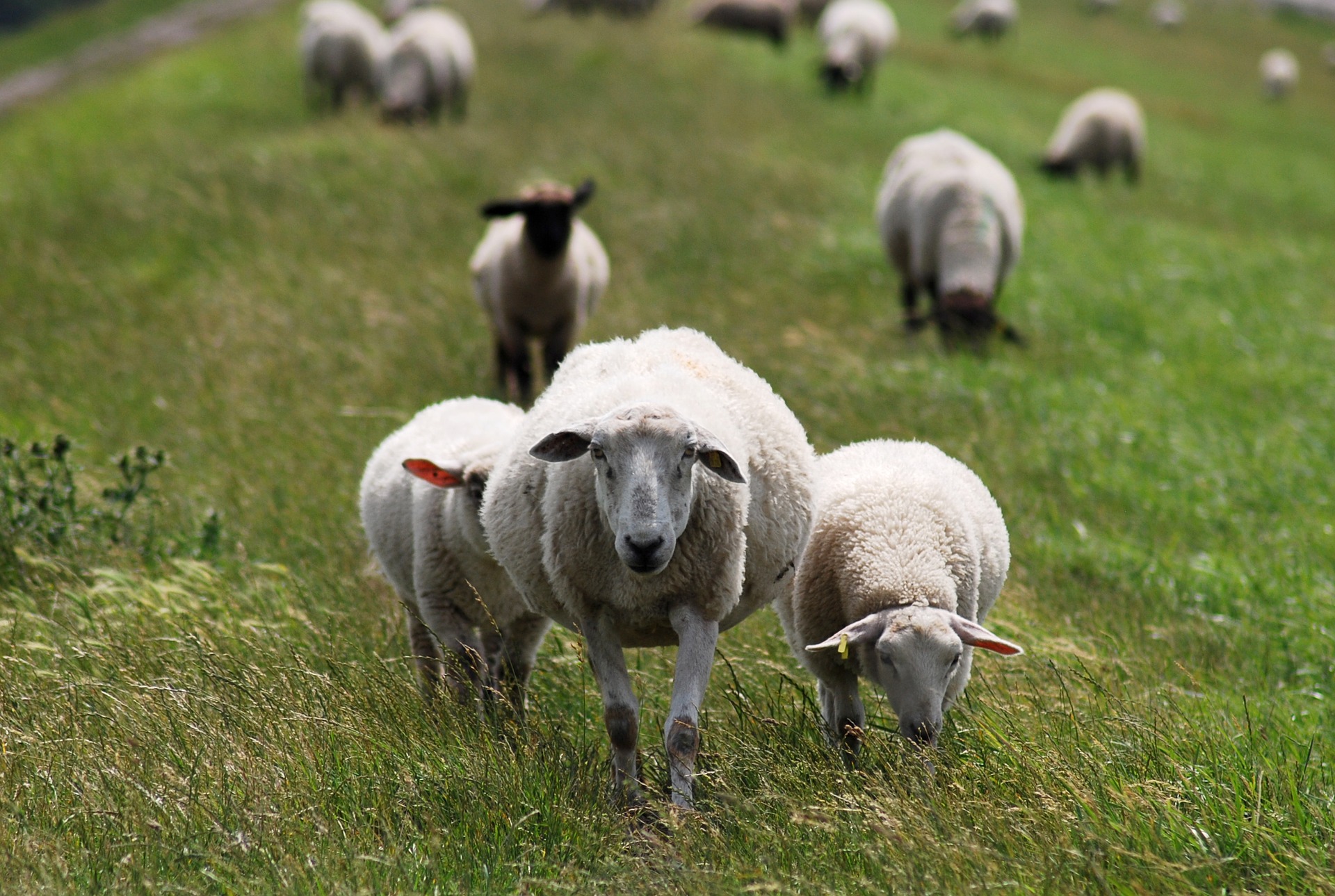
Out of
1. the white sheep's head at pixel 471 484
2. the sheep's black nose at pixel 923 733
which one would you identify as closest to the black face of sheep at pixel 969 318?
the white sheep's head at pixel 471 484

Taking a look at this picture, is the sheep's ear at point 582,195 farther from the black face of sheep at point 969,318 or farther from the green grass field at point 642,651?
the black face of sheep at point 969,318

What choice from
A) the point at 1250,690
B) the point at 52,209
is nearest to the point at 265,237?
the point at 52,209

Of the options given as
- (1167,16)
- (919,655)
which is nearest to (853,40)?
(919,655)

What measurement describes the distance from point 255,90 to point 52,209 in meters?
7.64

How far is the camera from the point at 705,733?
13.3 ft

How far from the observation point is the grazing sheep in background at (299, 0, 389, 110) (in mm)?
18188

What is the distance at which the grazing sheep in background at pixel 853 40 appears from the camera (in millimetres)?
21297

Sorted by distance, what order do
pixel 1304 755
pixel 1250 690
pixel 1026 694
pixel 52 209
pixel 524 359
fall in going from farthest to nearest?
1. pixel 52 209
2. pixel 524 359
3. pixel 1250 690
4. pixel 1026 694
5. pixel 1304 755

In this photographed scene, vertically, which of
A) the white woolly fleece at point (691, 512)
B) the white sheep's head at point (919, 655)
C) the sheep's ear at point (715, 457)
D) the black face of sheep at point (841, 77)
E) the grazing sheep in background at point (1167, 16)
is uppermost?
the sheep's ear at point (715, 457)

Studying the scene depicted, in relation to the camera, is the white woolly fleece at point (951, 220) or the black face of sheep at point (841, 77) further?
the black face of sheep at point (841, 77)

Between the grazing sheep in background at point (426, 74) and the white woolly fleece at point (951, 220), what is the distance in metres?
8.25

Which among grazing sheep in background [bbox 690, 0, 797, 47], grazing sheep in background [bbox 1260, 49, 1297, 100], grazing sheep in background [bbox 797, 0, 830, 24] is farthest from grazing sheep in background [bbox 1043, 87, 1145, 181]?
grazing sheep in background [bbox 1260, 49, 1297, 100]

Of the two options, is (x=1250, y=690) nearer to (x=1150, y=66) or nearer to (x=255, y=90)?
(x=255, y=90)

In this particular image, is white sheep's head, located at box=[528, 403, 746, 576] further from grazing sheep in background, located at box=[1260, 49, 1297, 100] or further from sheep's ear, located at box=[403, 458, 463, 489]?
grazing sheep in background, located at box=[1260, 49, 1297, 100]
